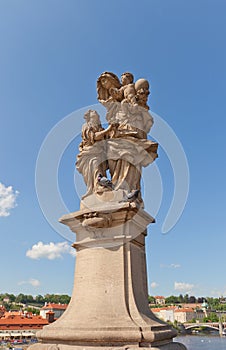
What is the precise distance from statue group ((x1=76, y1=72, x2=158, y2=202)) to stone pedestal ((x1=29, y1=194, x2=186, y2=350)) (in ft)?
2.08

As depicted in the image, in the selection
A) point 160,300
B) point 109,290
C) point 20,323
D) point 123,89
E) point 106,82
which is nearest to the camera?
point 109,290

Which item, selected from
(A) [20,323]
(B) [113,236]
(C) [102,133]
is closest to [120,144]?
(C) [102,133]

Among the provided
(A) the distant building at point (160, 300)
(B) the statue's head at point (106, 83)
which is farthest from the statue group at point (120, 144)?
(A) the distant building at point (160, 300)

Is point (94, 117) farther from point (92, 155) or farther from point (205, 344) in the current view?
point (205, 344)

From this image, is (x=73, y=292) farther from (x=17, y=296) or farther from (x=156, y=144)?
(x=17, y=296)

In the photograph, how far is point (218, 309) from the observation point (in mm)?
149125

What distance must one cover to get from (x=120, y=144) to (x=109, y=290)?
9.42 ft

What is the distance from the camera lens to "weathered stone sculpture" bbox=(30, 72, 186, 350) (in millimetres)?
5043

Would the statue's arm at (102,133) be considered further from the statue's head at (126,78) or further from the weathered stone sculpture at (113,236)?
the statue's head at (126,78)

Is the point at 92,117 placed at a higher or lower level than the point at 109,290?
higher

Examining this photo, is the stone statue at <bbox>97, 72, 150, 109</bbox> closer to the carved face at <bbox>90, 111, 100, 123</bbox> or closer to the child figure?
the child figure

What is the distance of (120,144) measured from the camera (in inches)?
262

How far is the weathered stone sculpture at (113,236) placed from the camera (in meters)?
5.04

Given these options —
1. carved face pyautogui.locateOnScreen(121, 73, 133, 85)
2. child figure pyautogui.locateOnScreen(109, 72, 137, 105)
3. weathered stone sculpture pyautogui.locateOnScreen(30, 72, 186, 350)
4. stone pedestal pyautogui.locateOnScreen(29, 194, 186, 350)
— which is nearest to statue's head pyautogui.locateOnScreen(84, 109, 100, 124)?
weathered stone sculpture pyautogui.locateOnScreen(30, 72, 186, 350)
